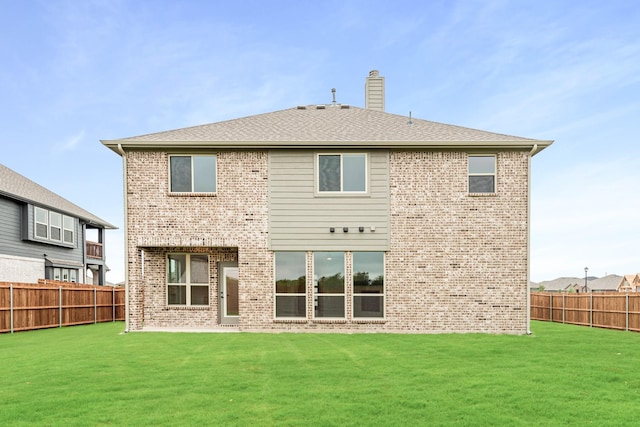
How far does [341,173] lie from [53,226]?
2089 cm

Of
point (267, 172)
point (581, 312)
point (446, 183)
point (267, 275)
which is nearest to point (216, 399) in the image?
point (267, 275)

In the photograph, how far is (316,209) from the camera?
14.3 m

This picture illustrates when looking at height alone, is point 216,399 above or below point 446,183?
below

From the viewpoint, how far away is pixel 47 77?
18062 millimetres

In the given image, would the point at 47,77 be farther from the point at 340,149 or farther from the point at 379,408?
the point at 379,408

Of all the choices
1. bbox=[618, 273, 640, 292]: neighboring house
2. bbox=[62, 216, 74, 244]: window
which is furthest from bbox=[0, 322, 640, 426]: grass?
bbox=[618, 273, 640, 292]: neighboring house

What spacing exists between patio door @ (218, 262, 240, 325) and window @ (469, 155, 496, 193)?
822 centimetres

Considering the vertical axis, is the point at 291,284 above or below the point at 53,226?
below

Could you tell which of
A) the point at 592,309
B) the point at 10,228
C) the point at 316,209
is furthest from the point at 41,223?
the point at 592,309

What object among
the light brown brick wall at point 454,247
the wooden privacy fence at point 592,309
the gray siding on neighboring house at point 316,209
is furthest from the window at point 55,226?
the wooden privacy fence at point 592,309

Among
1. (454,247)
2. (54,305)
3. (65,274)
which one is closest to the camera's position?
(454,247)

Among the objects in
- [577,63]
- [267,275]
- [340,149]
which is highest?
[577,63]

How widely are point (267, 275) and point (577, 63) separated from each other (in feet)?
44.0

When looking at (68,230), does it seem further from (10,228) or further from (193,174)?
(193,174)
